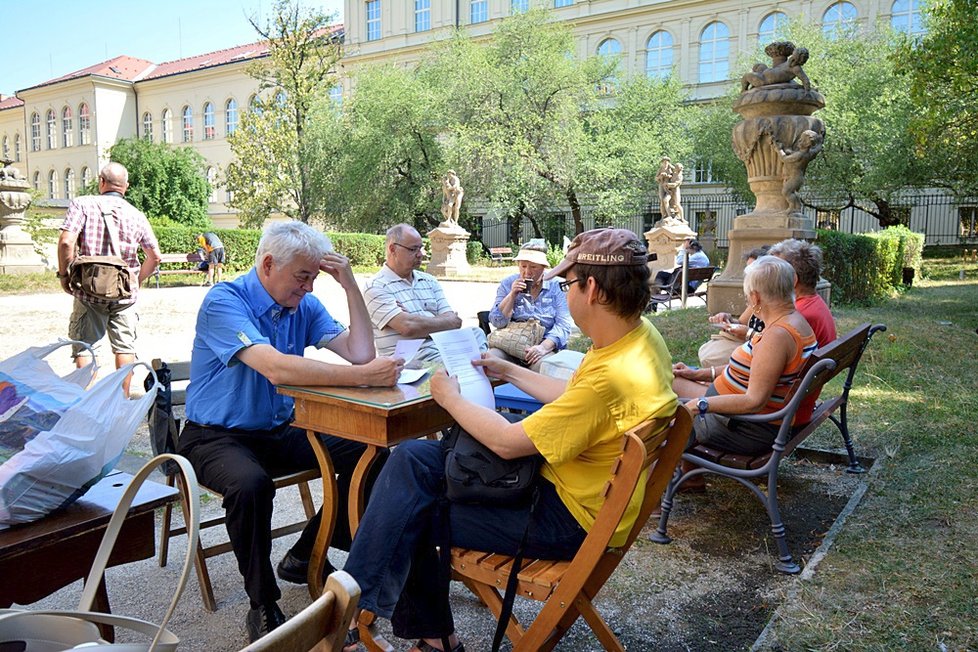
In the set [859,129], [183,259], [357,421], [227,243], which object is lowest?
[357,421]

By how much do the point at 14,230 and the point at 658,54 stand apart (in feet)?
110

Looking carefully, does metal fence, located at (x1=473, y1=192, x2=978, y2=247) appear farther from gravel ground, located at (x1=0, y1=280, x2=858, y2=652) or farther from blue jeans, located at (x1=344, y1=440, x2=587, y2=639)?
blue jeans, located at (x1=344, y1=440, x2=587, y2=639)

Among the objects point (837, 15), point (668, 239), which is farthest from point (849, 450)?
point (837, 15)

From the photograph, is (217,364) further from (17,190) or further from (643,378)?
(17,190)

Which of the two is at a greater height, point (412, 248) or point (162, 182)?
point (162, 182)

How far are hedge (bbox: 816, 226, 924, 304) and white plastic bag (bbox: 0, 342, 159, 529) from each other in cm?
995

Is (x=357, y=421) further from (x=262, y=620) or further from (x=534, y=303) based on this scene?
(x=534, y=303)

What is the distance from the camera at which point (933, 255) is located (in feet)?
93.6

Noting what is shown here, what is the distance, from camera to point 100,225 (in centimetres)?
578

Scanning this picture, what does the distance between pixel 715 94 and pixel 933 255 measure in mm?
15204

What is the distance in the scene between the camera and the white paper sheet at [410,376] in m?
3.10

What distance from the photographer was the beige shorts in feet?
19.2

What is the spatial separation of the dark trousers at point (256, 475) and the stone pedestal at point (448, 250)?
20.2 m

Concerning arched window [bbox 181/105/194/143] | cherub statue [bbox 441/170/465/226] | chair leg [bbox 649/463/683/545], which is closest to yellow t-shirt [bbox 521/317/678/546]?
chair leg [bbox 649/463/683/545]
